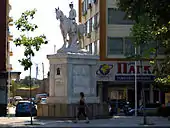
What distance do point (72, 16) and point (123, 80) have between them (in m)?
22.3

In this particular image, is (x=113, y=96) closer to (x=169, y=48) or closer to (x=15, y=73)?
(x=15, y=73)

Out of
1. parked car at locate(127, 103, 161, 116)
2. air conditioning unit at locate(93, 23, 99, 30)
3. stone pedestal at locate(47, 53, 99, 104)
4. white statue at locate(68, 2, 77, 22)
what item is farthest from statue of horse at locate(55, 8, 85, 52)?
air conditioning unit at locate(93, 23, 99, 30)

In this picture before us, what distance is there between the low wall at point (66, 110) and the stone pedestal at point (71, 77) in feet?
1.43

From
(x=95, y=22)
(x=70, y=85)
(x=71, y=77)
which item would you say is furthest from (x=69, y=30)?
(x=95, y=22)

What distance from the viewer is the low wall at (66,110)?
88.9ft

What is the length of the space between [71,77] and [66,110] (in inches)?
78.4

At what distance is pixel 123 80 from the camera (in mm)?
50562

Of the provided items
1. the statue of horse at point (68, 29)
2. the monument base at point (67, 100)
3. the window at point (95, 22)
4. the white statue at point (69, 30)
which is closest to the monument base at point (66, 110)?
the monument base at point (67, 100)

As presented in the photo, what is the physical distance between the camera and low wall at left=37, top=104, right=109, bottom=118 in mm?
27109

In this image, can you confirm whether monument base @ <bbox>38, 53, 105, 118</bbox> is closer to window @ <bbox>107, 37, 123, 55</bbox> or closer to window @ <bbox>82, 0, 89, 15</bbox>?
window @ <bbox>107, 37, 123, 55</bbox>

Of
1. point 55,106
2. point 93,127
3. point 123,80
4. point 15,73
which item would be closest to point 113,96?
point 123,80

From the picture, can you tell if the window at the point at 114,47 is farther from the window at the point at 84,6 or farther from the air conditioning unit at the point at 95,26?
the window at the point at 84,6

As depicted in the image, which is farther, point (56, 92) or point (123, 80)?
point (123, 80)

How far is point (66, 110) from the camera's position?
2708cm
